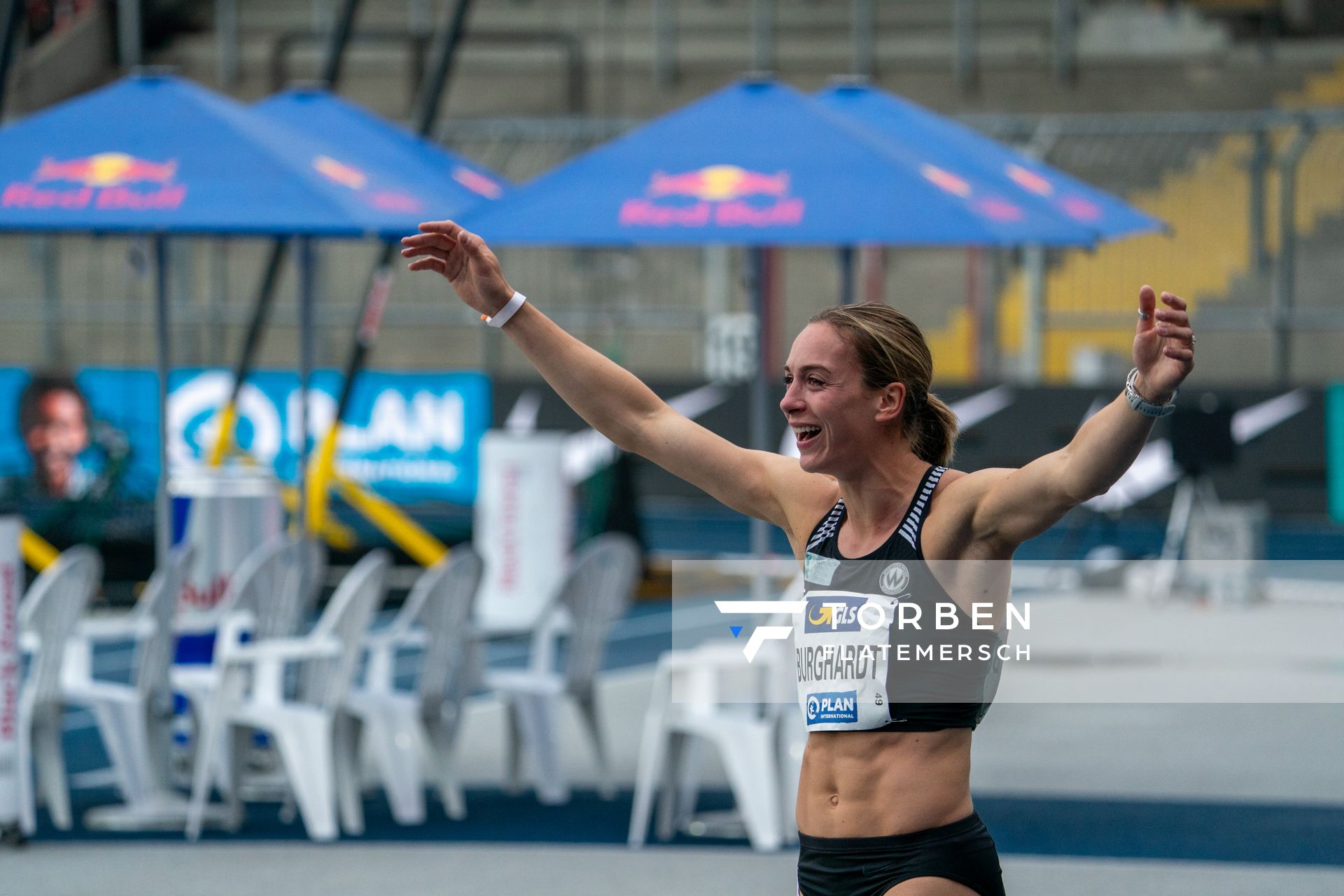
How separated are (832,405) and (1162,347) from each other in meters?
0.56

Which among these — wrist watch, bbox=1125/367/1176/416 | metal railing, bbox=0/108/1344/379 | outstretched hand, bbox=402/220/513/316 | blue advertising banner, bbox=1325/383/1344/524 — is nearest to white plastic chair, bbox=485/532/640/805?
outstretched hand, bbox=402/220/513/316

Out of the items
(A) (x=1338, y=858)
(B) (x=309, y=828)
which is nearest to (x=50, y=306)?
(B) (x=309, y=828)

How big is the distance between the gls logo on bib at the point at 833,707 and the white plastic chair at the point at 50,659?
4629 millimetres

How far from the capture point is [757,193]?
22.9 ft

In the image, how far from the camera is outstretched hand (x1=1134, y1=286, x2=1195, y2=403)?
2.71 m

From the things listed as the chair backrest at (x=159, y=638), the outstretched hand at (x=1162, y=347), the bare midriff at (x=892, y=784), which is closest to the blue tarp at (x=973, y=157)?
the chair backrest at (x=159, y=638)

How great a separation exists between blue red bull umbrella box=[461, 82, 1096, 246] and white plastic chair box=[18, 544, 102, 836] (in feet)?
6.72

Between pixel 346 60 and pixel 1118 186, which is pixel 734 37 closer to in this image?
pixel 346 60

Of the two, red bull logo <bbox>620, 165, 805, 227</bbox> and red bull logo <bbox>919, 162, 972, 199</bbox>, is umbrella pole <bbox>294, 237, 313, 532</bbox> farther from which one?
red bull logo <bbox>919, 162, 972, 199</bbox>

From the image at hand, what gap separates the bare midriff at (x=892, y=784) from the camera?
9.92 feet

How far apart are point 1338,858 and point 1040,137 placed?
41.9 feet

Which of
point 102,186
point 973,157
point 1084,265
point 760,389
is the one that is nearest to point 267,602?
point 102,186

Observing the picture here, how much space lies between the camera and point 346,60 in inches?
1057

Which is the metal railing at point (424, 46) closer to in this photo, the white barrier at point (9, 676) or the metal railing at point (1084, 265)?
the metal railing at point (1084, 265)
